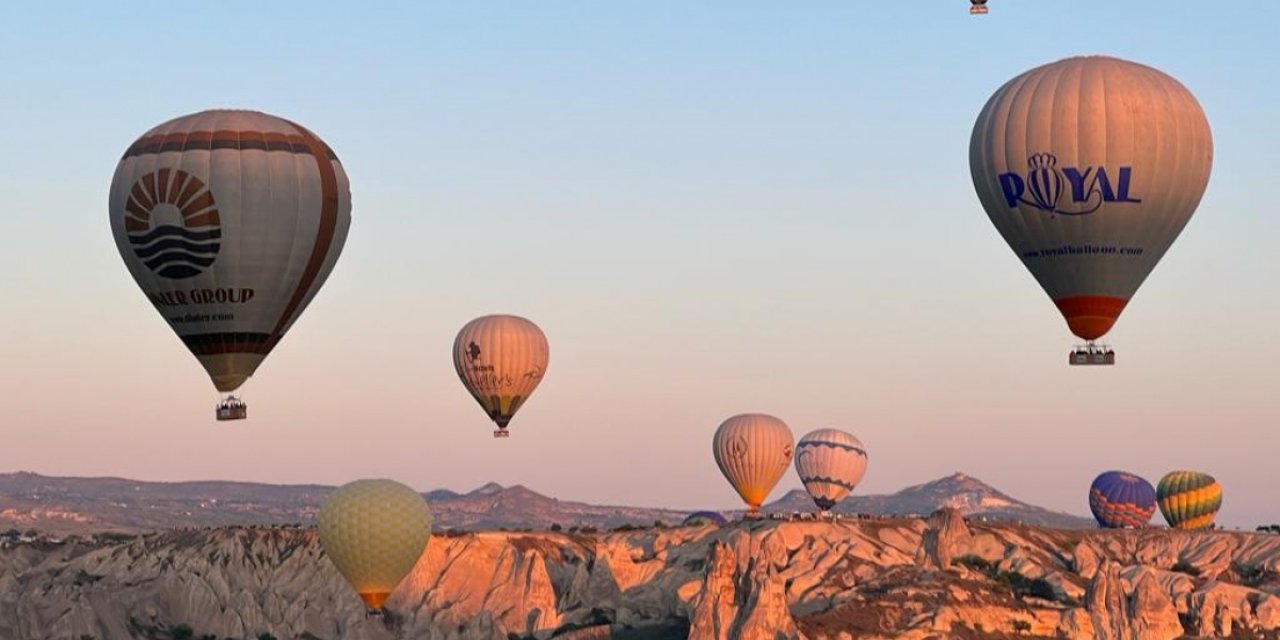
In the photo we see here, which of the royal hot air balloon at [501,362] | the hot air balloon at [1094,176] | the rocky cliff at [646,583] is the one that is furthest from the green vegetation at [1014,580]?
the hot air balloon at [1094,176]

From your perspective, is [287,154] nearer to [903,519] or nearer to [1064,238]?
[1064,238]

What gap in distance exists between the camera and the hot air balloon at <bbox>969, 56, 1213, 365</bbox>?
328 feet

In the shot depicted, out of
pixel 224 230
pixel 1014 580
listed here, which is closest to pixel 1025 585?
pixel 1014 580

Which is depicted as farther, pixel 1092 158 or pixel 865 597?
pixel 865 597

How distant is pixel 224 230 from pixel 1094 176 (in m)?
39.4

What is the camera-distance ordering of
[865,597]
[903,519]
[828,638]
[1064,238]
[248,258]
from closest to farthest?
[1064,238] → [248,258] → [828,638] → [865,597] → [903,519]

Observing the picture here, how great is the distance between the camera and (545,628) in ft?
578

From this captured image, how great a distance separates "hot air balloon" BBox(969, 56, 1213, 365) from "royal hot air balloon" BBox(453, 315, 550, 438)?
66205 mm

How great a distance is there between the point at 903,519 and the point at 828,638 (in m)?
36.7

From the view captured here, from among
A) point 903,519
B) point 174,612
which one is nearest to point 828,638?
point 903,519

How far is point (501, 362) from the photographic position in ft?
550

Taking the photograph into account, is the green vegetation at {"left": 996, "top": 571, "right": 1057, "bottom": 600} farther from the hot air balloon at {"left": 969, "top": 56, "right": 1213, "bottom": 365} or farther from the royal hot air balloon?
the hot air balloon at {"left": 969, "top": 56, "right": 1213, "bottom": 365}

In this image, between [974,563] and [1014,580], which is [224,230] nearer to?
[1014,580]

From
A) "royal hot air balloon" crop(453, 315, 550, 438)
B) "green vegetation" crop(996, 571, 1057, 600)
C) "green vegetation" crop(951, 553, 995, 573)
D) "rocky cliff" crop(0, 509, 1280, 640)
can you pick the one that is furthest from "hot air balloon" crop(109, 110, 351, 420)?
"green vegetation" crop(951, 553, 995, 573)
